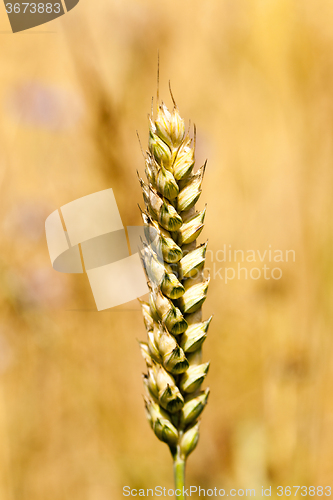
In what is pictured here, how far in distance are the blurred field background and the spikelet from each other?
1.75 feet

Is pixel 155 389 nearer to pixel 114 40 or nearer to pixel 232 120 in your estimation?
pixel 232 120

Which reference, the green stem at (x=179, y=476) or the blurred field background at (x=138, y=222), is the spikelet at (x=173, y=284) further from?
the blurred field background at (x=138, y=222)

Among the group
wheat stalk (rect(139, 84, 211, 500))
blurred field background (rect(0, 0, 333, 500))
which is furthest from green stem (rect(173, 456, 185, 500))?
blurred field background (rect(0, 0, 333, 500))

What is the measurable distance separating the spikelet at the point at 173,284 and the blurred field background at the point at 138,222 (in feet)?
1.75

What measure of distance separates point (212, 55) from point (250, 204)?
1.80ft

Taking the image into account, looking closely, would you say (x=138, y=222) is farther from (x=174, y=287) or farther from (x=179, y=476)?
(x=179, y=476)

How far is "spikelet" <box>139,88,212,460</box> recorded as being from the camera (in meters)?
0.41

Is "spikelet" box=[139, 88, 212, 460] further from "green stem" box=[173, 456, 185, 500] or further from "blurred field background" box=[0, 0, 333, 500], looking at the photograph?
"blurred field background" box=[0, 0, 333, 500]

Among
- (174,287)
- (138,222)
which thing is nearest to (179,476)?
(174,287)

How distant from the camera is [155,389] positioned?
448 mm

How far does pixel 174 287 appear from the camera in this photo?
1.34ft

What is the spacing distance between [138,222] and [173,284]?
0.60 metres

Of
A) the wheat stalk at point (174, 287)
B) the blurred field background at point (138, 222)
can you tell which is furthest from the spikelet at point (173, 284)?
the blurred field background at point (138, 222)

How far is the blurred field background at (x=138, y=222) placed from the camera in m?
0.90
